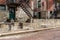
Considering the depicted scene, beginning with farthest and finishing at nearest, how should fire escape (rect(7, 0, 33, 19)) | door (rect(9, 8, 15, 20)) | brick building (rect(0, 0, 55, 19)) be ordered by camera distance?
door (rect(9, 8, 15, 20)) → brick building (rect(0, 0, 55, 19)) → fire escape (rect(7, 0, 33, 19))

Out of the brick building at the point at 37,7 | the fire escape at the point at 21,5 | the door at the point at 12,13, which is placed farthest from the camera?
the door at the point at 12,13

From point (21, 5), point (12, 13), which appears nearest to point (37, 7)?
point (21, 5)

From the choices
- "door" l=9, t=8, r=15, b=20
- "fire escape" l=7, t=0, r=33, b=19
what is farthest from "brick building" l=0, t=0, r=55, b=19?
"door" l=9, t=8, r=15, b=20

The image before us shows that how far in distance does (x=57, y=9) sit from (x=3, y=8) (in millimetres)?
8953

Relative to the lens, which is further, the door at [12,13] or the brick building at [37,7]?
the door at [12,13]

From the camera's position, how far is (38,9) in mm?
34375

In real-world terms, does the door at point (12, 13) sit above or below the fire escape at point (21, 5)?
below

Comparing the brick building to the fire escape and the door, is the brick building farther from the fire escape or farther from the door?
the door

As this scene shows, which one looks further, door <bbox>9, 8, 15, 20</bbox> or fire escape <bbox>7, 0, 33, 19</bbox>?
door <bbox>9, 8, 15, 20</bbox>

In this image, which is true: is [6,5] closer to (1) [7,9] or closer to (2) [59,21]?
(1) [7,9]

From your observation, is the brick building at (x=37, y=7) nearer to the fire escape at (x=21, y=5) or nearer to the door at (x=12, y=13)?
the fire escape at (x=21, y=5)

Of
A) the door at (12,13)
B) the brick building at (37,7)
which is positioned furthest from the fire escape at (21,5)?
the door at (12,13)

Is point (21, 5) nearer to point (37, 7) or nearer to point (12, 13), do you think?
point (12, 13)

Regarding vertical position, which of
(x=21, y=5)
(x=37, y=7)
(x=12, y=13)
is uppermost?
(x=21, y=5)
